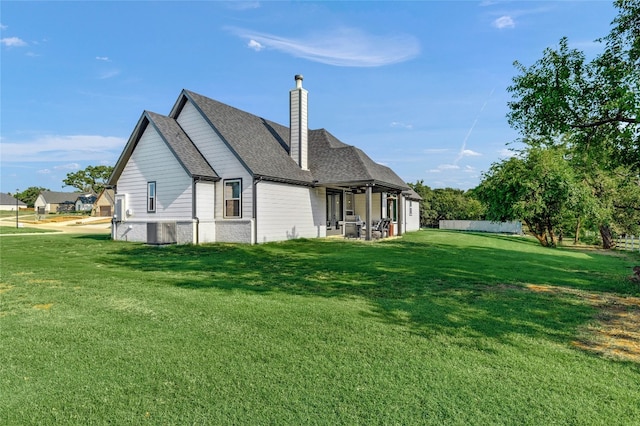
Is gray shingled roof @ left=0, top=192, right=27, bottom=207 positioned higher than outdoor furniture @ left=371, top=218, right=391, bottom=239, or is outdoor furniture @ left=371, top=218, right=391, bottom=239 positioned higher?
gray shingled roof @ left=0, top=192, right=27, bottom=207

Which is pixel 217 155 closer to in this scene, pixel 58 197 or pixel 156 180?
pixel 156 180

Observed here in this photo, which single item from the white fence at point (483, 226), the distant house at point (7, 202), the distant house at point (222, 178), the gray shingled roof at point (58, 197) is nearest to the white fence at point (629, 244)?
the white fence at point (483, 226)

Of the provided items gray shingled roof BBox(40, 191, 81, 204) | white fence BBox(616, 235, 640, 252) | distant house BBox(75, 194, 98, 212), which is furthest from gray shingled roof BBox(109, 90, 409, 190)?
gray shingled roof BBox(40, 191, 81, 204)

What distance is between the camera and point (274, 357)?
3486 millimetres

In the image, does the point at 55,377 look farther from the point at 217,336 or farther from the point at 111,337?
the point at 217,336

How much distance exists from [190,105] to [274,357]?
16.8m

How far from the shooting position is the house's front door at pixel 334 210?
21200 mm

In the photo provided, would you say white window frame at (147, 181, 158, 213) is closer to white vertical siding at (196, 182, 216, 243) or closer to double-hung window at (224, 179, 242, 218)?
white vertical siding at (196, 182, 216, 243)

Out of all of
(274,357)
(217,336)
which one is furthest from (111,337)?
(274,357)

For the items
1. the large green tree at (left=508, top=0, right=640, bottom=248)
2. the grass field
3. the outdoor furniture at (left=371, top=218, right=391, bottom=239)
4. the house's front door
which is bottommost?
the grass field

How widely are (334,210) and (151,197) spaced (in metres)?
10.4

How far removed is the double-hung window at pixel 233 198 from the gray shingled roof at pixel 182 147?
750mm

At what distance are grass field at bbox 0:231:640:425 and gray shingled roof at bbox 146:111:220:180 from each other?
9091 mm

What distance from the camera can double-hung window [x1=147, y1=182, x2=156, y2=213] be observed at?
17.0 meters
